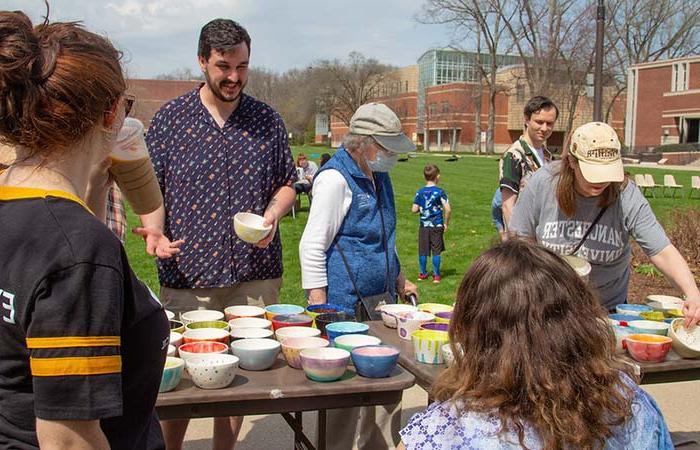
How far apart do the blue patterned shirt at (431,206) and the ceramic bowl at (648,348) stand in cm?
603

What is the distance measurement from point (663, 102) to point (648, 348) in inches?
2188

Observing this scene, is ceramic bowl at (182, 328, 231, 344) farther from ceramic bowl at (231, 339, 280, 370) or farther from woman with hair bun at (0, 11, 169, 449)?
woman with hair bun at (0, 11, 169, 449)

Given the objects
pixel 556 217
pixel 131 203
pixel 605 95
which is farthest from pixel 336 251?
pixel 605 95

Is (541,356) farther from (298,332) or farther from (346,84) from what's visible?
(346,84)

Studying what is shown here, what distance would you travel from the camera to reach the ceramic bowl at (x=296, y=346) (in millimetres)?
2355

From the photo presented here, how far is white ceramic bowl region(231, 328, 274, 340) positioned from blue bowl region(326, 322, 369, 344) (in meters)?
0.22

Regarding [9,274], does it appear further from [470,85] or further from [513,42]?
[470,85]

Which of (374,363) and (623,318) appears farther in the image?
(623,318)

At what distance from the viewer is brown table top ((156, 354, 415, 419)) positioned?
2113 mm

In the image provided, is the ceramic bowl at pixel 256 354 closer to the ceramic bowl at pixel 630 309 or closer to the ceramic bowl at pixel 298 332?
the ceramic bowl at pixel 298 332

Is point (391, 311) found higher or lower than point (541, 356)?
lower

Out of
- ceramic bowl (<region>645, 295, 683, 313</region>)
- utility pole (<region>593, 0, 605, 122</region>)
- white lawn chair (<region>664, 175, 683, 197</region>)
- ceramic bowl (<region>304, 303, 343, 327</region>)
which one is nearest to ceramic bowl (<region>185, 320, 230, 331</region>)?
ceramic bowl (<region>304, 303, 343, 327</region>)

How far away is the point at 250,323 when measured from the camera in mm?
2793

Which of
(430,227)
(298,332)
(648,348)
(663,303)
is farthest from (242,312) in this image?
(430,227)
